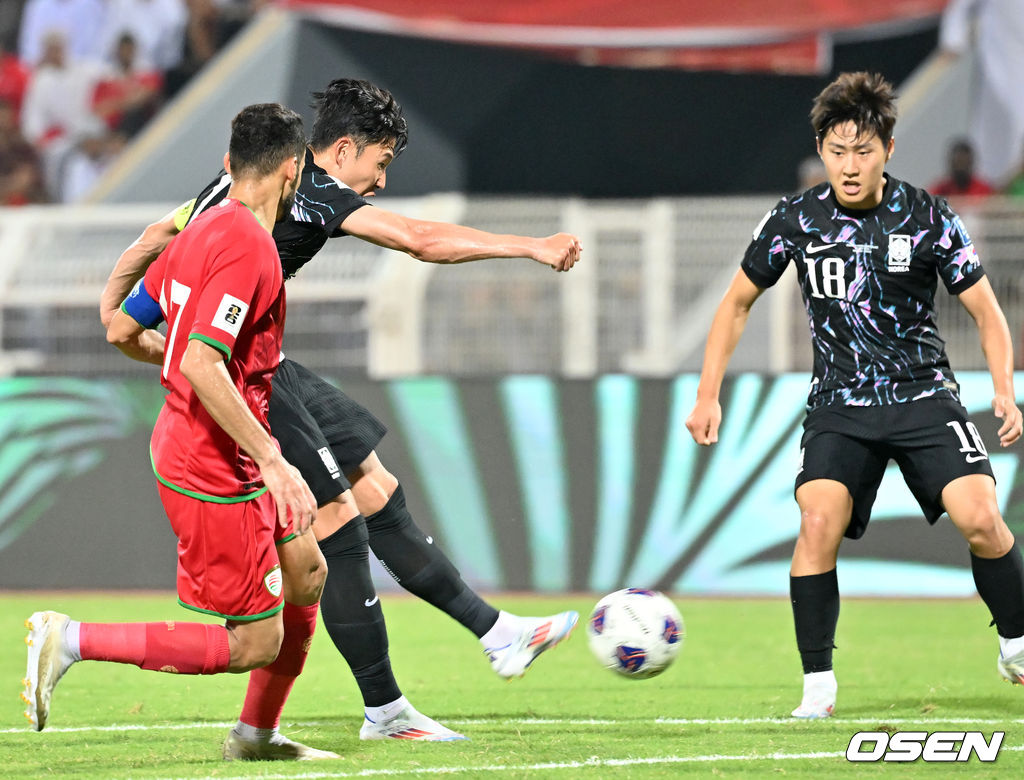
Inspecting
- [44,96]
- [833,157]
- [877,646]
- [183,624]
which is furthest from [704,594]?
[44,96]

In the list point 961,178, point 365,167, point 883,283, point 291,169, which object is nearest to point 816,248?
point 883,283

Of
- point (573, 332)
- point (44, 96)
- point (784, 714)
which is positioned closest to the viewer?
point (784, 714)

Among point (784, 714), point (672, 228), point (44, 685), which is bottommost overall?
point (784, 714)

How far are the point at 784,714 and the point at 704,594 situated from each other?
13.6ft

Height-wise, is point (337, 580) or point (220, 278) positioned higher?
point (220, 278)

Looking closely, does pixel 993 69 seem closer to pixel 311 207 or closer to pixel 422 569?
pixel 422 569

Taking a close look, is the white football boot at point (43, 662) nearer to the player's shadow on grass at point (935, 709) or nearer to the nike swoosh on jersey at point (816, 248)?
the player's shadow on grass at point (935, 709)

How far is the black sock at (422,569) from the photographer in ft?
18.3

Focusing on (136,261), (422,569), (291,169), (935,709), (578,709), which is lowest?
(578,709)

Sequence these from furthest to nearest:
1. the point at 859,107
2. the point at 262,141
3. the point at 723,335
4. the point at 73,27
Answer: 1. the point at 73,27
2. the point at 723,335
3. the point at 859,107
4. the point at 262,141

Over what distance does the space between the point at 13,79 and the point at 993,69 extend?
11941 mm

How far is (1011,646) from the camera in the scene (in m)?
5.59

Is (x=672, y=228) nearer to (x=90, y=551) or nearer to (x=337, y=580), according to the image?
(x=90, y=551)

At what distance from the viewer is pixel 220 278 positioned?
14.1 ft
